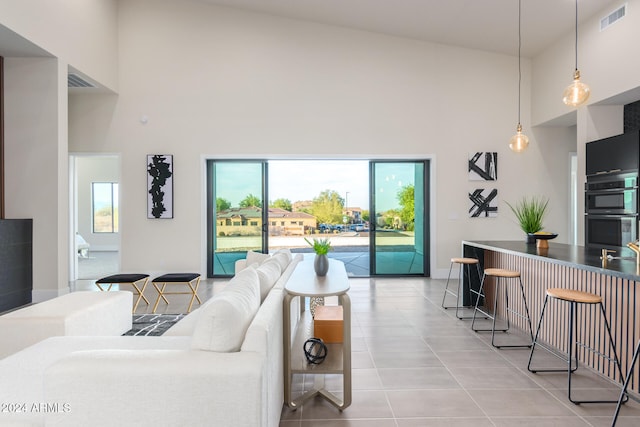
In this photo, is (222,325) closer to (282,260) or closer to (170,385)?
(170,385)

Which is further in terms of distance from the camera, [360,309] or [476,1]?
[476,1]

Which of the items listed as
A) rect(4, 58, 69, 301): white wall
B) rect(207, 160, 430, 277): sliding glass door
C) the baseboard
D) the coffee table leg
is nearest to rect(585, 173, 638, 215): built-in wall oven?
the baseboard

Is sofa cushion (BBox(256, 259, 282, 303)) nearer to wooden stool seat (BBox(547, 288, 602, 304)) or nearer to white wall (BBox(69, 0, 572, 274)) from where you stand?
wooden stool seat (BBox(547, 288, 602, 304))

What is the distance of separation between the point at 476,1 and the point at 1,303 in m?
7.68

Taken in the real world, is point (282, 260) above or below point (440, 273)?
above

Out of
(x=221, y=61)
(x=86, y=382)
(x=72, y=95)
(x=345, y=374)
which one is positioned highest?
(x=221, y=61)

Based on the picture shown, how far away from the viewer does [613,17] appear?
4844 mm

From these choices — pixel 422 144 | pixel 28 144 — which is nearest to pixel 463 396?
pixel 422 144

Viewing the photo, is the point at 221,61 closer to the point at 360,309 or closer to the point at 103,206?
the point at 360,309

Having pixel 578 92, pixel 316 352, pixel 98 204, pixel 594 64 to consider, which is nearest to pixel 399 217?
pixel 594 64

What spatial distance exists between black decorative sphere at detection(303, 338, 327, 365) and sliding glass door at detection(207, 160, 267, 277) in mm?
4544

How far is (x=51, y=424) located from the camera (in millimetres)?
1451

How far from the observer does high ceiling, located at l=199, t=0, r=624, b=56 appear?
524 centimetres

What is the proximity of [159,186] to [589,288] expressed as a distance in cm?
644
